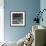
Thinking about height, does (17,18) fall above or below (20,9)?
below

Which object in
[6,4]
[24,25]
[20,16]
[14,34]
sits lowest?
[14,34]

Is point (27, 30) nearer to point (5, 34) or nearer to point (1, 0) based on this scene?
point (5, 34)

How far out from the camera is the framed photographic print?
556cm

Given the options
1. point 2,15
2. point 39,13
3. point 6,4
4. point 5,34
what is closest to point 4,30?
point 5,34

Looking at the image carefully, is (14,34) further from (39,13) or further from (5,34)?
(39,13)

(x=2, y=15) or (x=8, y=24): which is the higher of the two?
(x=2, y=15)

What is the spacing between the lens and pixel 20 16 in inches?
220

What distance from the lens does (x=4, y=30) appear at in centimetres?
555

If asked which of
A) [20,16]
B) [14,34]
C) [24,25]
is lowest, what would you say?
[14,34]

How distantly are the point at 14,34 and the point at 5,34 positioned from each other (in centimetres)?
37

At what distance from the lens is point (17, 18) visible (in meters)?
5.59

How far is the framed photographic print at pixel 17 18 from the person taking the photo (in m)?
5.56

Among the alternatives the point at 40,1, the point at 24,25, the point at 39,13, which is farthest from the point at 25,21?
the point at 40,1

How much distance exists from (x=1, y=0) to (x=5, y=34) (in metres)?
1.42
